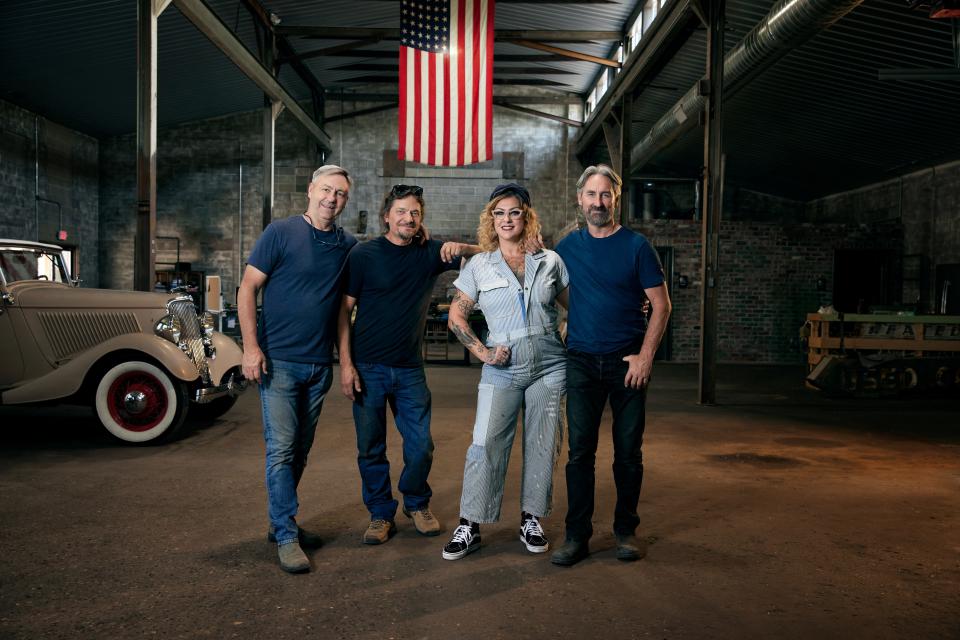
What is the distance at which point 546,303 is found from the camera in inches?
133

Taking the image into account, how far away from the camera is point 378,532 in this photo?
11.6ft

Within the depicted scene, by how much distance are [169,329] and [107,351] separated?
55cm

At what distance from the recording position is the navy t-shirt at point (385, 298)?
3.45 meters

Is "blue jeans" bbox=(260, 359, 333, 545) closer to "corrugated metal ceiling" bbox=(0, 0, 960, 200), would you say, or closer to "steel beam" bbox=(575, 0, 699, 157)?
"steel beam" bbox=(575, 0, 699, 157)

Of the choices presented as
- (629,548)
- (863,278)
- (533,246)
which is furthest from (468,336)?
(863,278)

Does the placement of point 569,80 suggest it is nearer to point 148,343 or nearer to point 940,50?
point 940,50

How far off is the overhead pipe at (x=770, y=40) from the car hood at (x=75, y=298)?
668 cm

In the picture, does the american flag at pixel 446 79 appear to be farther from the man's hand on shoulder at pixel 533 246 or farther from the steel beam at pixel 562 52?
the man's hand on shoulder at pixel 533 246

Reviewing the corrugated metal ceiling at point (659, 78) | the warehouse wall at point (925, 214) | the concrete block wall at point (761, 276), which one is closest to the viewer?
the corrugated metal ceiling at point (659, 78)

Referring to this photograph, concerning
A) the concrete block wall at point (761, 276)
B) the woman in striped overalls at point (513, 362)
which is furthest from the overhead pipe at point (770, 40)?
the woman in striped overalls at point (513, 362)

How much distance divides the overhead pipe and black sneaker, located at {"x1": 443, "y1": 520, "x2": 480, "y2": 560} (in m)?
6.20

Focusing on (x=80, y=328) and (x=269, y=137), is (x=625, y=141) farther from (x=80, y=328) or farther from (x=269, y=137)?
(x=80, y=328)

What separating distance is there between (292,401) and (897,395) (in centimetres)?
885

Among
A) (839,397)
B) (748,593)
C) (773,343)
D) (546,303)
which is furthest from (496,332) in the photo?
(773,343)
